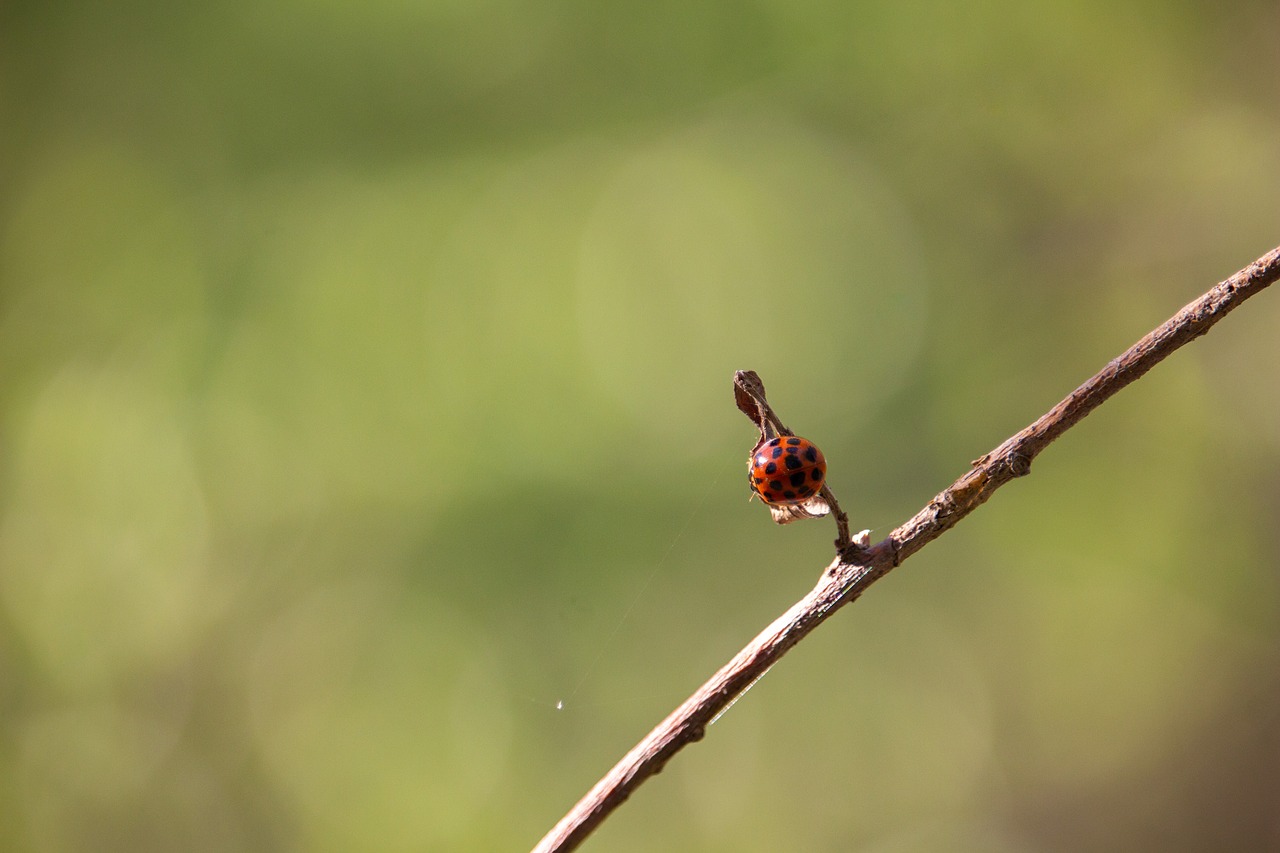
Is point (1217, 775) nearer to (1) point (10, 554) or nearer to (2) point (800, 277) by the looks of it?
(2) point (800, 277)

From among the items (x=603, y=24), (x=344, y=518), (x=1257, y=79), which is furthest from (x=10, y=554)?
(x=1257, y=79)

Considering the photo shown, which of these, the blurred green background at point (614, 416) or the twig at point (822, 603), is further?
the blurred green background at point (614, 416)

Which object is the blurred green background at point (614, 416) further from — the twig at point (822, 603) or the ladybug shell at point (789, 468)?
the twig at point (822, 603)

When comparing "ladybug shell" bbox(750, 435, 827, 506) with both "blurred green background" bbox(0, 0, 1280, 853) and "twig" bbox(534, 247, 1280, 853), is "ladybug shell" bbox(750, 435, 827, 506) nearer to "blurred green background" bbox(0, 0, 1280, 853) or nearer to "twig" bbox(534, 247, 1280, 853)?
"twig" bbox(534, 247, 1280, 853)

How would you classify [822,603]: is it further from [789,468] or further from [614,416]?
[614,416]

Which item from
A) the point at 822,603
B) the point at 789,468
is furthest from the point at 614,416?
the point at 822,603

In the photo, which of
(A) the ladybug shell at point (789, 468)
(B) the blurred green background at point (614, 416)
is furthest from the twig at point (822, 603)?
(B) the blurred green background at point (614, 416)

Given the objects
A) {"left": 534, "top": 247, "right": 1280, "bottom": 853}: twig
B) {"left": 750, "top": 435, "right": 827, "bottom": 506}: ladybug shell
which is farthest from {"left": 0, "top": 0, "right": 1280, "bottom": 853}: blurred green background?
{"left": 534, "top": 247, "right": 1280, "bottom": 853}: twig
